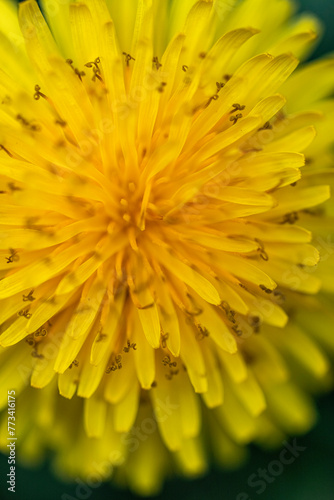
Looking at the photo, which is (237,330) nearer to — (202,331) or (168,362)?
(202,331)

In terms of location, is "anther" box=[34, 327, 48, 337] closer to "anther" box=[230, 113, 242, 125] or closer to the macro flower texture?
the macro flower texture

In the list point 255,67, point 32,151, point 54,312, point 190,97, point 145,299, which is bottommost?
point 54,312

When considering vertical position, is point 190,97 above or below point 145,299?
above

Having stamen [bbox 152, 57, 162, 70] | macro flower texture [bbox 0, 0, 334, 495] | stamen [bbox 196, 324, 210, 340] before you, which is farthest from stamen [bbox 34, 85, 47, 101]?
stamen [bbox 196, 324, 210, 340]

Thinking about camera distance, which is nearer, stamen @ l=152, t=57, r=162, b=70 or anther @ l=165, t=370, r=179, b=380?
stamen @ l=152, t=57, r=162, b=70

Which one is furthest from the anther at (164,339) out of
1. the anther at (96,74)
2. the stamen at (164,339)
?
the anther at (96,74)

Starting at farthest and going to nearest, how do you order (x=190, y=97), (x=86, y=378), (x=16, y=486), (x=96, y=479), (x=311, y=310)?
(x=16, y=486), (x=96, y=479), (x=311, y=310), (x=86, y=378), (x=190, y=97)

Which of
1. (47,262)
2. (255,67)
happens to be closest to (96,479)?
(47,262)

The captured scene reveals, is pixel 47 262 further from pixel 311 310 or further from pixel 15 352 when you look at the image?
pixel 311 310
